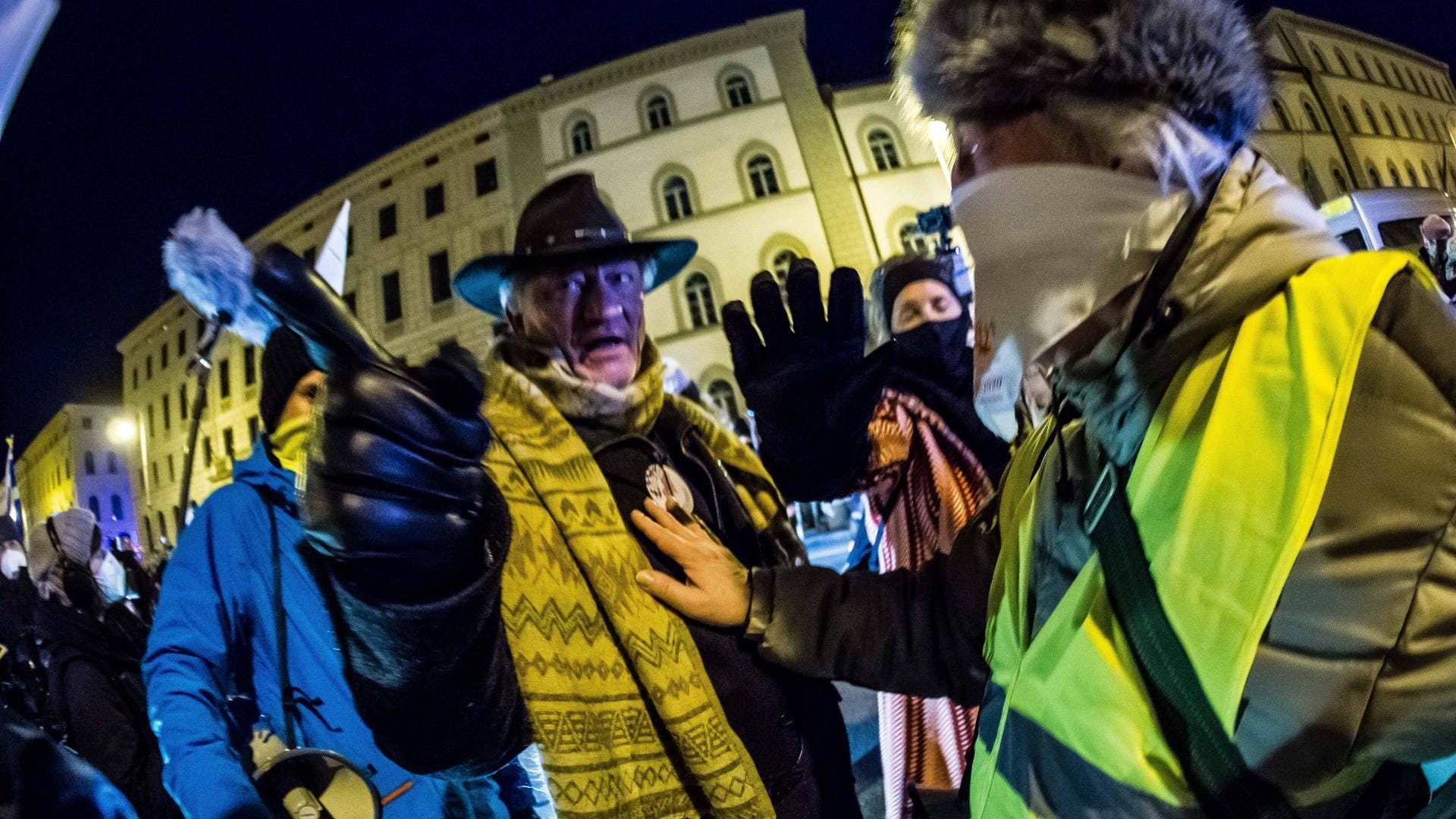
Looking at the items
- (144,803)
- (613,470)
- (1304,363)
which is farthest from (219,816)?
(1304,363)

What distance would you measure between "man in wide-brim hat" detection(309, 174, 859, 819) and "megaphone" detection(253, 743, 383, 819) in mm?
721

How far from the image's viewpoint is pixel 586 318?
5.82 ft

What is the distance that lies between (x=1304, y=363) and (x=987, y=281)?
1.40 feet

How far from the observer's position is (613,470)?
1.58m

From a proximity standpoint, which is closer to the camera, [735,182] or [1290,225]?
[1290,225]

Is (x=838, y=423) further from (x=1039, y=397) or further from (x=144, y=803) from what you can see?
(x=144, y=803)

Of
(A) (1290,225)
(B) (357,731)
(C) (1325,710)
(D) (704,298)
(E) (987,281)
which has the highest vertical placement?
(D) (704,298)

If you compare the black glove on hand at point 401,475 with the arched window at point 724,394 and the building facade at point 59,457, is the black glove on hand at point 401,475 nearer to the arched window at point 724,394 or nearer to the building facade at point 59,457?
the building facade at point 59,457

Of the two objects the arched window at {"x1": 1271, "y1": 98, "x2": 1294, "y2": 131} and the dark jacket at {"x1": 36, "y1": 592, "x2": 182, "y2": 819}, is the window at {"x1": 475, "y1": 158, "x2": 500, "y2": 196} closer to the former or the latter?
the dark jacket at {"x1": 36, "y1": 592, "x2": 182, "y2": 819}

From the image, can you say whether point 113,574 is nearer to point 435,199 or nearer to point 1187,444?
point 1187,444

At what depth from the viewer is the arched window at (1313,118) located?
2.11 metres

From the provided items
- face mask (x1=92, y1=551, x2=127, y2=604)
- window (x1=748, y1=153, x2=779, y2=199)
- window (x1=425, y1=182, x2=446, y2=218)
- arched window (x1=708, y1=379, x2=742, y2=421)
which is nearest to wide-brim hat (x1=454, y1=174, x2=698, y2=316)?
face mask (x1=92, y1=551, x2=127, y2=604)

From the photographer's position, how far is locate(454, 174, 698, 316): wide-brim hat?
5.93 feet

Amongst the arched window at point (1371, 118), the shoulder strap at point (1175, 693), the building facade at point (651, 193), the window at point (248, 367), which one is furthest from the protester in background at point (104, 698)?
the window at point (248, 367)
